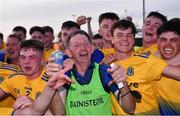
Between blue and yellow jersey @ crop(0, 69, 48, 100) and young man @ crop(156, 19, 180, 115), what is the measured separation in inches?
51.9

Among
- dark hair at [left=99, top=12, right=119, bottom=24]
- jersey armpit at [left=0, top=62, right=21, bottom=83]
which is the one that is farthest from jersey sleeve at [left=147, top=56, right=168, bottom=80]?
jersey armpit at [left=0, top=62, right=21, bottom=83]

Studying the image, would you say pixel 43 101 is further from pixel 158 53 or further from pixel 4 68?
pixel 4 68

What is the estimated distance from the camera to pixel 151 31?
18.0 ft

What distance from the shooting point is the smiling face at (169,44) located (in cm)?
412

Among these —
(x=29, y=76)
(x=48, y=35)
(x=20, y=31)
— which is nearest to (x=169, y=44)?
(x=29, y=76)

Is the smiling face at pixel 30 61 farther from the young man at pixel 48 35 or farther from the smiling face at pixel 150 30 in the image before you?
the young man at pixel 48 35

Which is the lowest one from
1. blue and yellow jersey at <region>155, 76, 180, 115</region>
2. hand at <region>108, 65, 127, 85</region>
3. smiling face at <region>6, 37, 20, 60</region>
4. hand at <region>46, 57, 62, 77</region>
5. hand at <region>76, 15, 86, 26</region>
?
blue and yellow jersey at <region>155, 76, 180, 115</region>

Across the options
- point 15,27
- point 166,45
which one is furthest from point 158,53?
point 15,27

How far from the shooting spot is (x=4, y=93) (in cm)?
454

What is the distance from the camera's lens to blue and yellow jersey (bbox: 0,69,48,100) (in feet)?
14.0

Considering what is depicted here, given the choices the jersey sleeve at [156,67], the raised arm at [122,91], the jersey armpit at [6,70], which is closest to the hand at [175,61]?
the jersey sleeve at [156,67]

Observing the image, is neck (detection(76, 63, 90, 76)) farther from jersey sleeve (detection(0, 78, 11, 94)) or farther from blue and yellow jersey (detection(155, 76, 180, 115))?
jersey sleeve (detection(0, 78, 11, 94))

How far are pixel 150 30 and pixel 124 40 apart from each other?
124 cm

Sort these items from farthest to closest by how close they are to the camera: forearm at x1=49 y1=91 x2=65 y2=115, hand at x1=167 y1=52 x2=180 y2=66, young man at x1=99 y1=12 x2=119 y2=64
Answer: young man at x1=99 y1=12 x2=119 y2=64 < hand at x1=167 y1=52 x2=180 y2=66 < forearm at x1=49 y1=91 x2=65 y2=115
